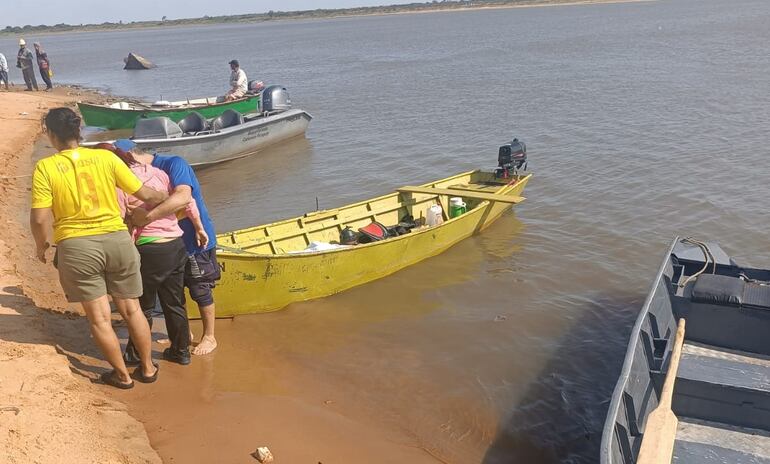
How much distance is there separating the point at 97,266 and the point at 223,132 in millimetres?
11718

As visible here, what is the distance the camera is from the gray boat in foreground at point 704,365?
5.01m

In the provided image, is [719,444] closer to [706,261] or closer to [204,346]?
[706,261]

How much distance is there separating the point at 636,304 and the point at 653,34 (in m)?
40.0

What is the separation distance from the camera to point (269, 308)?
7727 mm

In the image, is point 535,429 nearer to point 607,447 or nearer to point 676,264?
point 607,447

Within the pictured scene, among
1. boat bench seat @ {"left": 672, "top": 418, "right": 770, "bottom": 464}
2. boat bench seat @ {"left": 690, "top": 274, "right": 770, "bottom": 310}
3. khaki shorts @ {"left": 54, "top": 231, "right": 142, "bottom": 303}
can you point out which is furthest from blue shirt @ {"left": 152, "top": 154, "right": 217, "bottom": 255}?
boat bench seat @ {"left": 690, "top": 274, "right": 770, "bottom": 310}

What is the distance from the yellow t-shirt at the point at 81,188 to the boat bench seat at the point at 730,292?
18.1ft

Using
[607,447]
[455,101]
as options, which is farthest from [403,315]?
[455,101]

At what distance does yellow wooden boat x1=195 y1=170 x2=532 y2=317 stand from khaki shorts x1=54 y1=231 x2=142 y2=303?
7.44ft

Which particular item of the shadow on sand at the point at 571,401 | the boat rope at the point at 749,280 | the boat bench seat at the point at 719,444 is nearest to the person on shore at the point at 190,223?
the shadow on sand at the point at 571,401

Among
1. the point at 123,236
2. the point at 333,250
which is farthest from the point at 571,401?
the point at 123,236

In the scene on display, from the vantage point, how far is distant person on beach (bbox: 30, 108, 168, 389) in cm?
415

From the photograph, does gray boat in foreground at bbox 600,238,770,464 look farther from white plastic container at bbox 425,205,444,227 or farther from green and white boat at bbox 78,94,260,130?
green and white boat at bbox 78,94,260,130

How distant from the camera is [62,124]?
4137mm
